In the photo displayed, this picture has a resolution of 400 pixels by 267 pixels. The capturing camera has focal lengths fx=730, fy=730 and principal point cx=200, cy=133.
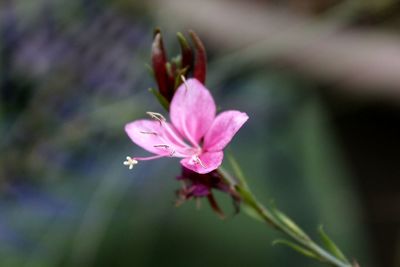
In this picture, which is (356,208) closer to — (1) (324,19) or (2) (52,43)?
(1) (324,19)

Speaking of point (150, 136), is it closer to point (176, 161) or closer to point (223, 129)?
point (223, 129)

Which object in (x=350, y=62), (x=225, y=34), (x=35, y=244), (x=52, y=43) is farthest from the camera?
(x=225, y=34)

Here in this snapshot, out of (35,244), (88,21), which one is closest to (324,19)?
(88,21)

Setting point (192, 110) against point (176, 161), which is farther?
point (176, 161)

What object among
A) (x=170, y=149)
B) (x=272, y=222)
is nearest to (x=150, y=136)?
(x=170, y=149)

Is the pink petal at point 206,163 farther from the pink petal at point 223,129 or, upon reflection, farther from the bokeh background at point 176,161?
the bokeh background at point 176,161

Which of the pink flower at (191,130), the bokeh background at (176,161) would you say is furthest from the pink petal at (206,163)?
the bokeh background at (176,161)

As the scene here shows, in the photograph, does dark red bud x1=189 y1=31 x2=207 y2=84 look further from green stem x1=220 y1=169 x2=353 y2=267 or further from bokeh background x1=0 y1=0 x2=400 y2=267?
bokeh background x1=0 y1=0 x2=400 y2=267
